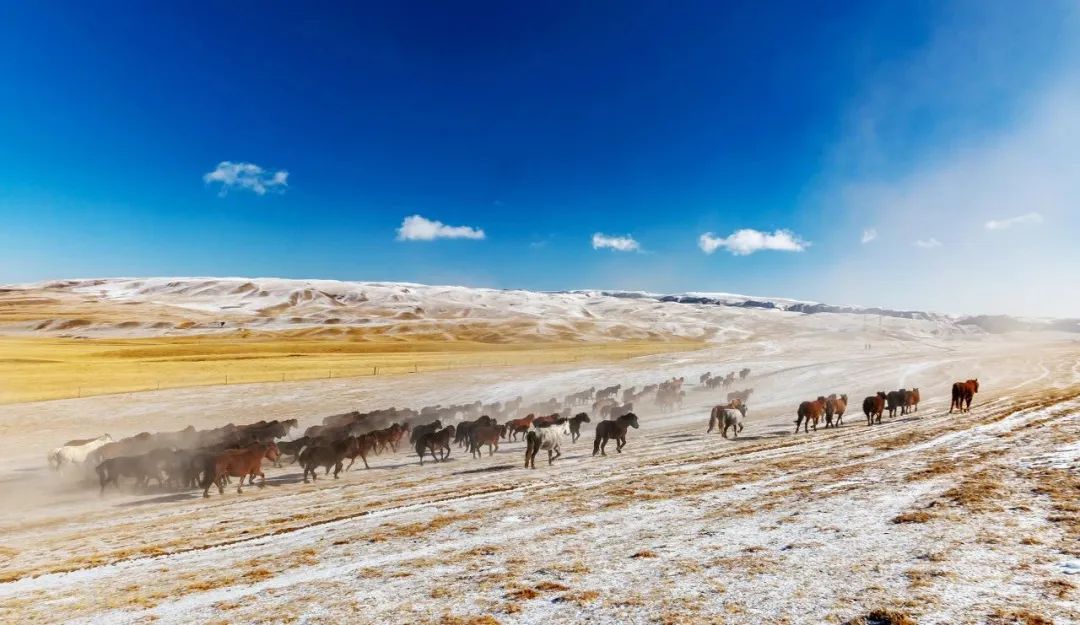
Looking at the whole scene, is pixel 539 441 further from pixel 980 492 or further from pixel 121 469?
pixel 121 469

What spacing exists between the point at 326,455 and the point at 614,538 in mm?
13469

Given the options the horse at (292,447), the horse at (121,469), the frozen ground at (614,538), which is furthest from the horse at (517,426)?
the horse at (121,469)

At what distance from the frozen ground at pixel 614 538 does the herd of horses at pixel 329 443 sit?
0.90m

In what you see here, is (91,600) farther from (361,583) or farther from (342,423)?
(342,423)

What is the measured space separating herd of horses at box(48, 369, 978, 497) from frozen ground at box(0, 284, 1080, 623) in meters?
0.90

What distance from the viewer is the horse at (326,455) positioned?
18875 millimetres

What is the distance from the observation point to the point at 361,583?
25.6 feet

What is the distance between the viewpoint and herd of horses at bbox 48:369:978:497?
18.0 m

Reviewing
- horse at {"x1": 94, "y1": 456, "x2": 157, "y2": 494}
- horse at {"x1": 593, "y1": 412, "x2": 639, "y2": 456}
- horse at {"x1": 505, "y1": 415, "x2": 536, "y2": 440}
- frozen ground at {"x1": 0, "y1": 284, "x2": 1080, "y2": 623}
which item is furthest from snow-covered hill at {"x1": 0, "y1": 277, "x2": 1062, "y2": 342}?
frozen ground at {"x1": 0, "y1": 284, "x2": 1080, "y2": 623}

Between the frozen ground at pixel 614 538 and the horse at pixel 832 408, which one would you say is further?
the horse at pixel 832 408

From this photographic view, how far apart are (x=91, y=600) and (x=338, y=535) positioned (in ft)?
12.4

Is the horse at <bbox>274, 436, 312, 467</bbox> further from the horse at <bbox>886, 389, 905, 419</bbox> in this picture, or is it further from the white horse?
the horse at <bbox>886, 389, 905, 419</bbox>

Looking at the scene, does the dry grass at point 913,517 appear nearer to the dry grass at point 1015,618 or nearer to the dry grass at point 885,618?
the dry grass at point 1015,618

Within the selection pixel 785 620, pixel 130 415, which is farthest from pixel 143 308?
pixel 785 620
